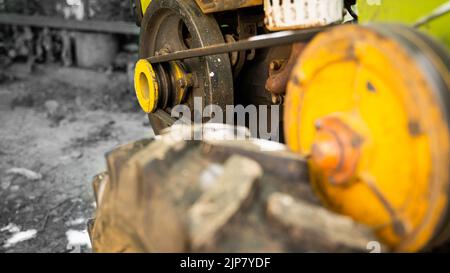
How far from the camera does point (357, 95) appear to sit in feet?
2.76

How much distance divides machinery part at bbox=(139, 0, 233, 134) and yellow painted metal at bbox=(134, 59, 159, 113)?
0.26ft

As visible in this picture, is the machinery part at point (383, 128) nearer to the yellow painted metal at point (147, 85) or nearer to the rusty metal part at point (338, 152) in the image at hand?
the rusty metal part at point (338, 152)

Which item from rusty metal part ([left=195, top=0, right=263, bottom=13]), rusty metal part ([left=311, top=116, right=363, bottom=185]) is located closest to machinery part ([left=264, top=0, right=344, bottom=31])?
rusty metal part ([left=195, top=0, right=263, bottom=13])

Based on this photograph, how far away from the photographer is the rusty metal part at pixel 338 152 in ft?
2.68

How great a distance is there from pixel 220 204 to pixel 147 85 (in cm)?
163

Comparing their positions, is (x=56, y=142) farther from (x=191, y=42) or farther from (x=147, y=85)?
(x=191, y=42)

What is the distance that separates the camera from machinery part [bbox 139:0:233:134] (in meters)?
1.85

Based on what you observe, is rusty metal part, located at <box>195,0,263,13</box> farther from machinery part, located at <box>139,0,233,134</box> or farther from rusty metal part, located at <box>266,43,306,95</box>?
rusty metal part, located at <box>266,43,306,95</box>

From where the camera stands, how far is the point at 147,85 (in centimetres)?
229

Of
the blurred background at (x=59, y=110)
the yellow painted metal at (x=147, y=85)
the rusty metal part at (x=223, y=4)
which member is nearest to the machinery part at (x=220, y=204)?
the rusty metal part at (x=223, y=4)

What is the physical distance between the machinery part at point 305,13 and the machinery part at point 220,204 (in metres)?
0.45

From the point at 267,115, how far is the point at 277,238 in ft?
4.18
